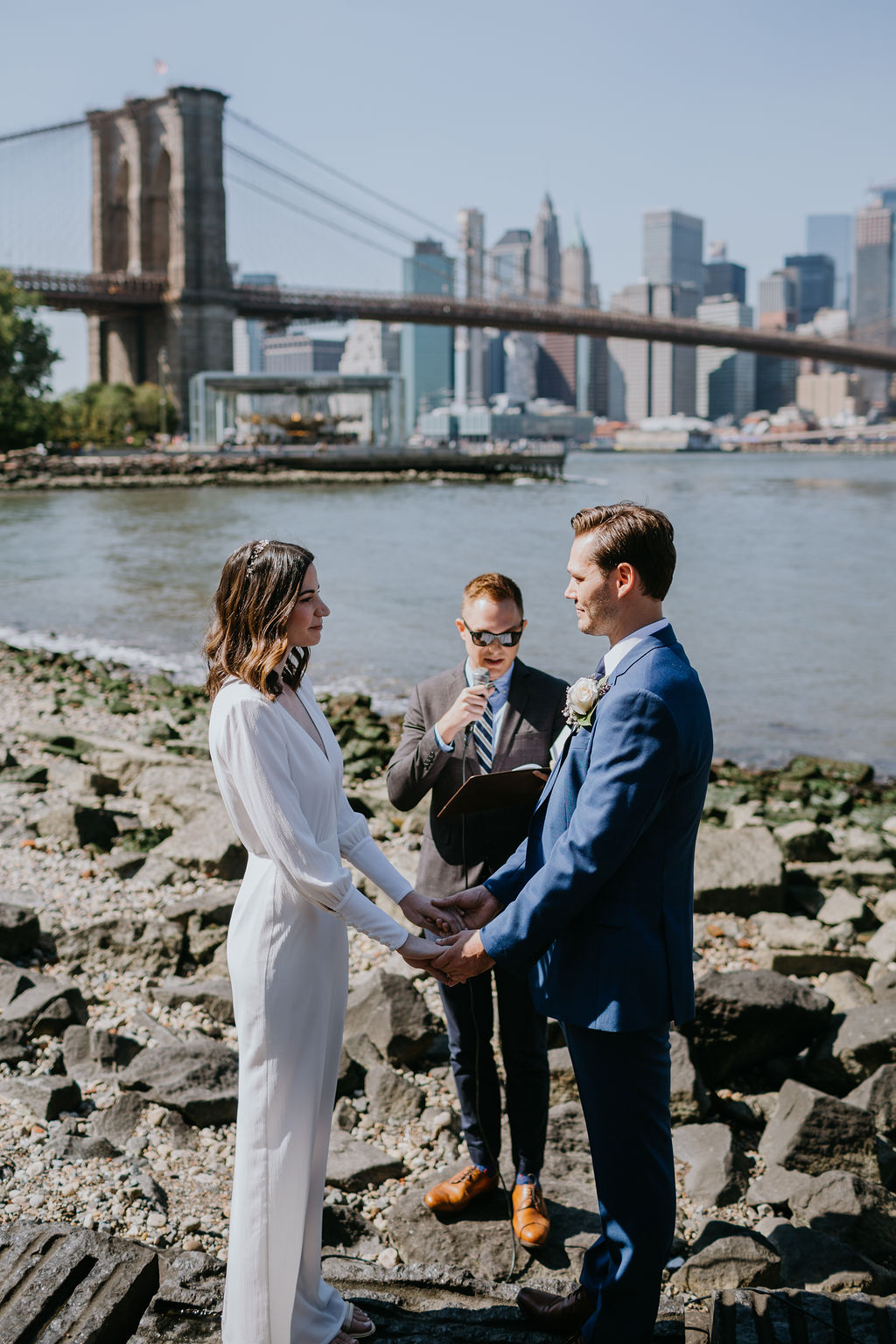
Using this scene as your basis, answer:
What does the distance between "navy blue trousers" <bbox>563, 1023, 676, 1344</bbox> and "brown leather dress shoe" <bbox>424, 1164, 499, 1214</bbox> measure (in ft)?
2.60

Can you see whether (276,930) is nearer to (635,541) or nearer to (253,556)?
(253,556)

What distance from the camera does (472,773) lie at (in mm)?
2939

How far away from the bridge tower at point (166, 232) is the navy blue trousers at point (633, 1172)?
6300cm

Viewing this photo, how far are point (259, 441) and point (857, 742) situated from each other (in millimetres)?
56069

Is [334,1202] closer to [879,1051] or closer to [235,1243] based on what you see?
[235,1243]

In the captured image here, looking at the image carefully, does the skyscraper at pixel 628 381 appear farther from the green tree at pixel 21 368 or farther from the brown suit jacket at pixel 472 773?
the brown suit jacket at pixel 472 773

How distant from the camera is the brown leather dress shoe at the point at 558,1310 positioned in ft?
7.52

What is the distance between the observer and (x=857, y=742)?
408 inches

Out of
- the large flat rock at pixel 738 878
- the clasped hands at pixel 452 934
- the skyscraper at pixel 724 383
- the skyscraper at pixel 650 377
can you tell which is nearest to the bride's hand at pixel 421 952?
the clasped hands at pixel 452 934

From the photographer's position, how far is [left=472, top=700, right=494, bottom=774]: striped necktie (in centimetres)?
293

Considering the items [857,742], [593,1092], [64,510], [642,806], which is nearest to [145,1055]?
[593,1092]

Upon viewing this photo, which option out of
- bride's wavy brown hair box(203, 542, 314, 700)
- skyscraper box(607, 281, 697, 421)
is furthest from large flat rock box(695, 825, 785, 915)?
skyscraper box(607, 281, 697, 421)

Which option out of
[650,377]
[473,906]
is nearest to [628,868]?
[473,906]

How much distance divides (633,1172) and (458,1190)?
3.03 feet
